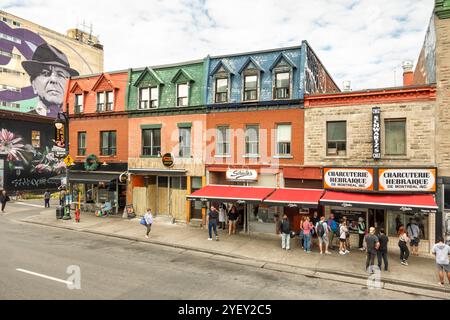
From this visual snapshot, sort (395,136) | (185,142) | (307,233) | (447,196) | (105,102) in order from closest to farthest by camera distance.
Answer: (447,196), (307,233), (395,136), (185,142), (105,102)

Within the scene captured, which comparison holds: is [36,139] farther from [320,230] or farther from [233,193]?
[320,230]

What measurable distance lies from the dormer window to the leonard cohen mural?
33849mm

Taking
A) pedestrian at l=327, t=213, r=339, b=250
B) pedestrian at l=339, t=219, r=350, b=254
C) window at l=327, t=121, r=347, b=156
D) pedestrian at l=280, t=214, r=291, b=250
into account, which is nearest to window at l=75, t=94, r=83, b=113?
pedestrian at l=280, t=214, r=291, b=250

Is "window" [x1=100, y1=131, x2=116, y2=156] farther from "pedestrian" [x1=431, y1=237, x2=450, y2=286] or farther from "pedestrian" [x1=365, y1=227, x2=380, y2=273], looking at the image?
"pedestrian" [x1=431, y1=237, x2=450, y2=286]

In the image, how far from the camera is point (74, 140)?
27016 millimetres

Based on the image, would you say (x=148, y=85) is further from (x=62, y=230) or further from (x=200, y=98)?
→ (x=62, y=230)

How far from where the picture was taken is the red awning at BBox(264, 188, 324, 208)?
53.4 feet

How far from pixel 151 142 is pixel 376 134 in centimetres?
1523

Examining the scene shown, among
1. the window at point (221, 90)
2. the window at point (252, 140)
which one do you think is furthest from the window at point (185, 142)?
the window at point (252, 140)

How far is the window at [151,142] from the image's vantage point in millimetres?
23266

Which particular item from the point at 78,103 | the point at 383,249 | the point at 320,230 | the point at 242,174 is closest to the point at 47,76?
the point at 78,103

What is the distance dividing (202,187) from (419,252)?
12.9 meters

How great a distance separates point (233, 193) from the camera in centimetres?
1886
